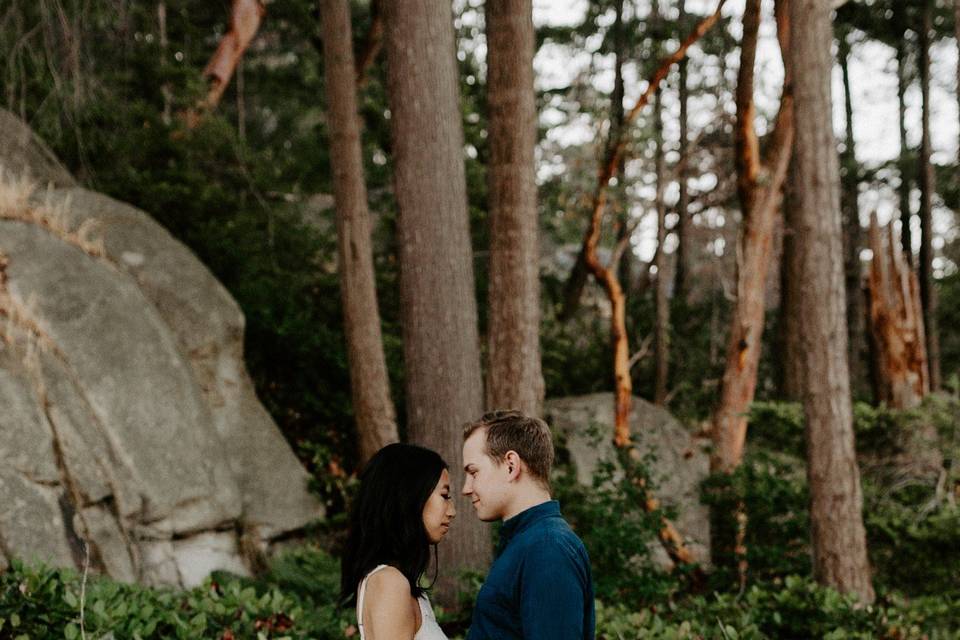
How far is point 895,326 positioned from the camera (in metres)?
16.4

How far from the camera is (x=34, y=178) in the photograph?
11.8 metres

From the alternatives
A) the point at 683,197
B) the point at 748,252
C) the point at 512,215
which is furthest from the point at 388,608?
the point at 683,197

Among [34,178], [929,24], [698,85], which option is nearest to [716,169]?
[698,85]

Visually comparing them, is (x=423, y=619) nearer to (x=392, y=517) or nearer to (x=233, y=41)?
(x=392, y=517)

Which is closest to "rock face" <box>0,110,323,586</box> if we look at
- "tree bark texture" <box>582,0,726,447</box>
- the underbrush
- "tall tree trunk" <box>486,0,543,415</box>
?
the underbrush

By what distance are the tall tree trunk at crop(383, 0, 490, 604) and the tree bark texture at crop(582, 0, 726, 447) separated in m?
6.13

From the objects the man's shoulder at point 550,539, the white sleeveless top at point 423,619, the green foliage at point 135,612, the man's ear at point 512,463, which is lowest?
the green foliage at point 135,612

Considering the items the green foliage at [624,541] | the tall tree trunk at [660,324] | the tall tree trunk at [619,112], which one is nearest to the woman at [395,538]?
the green foliage at [624,541]

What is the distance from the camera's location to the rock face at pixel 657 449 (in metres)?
13.3

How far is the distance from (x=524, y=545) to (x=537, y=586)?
0.16 metres

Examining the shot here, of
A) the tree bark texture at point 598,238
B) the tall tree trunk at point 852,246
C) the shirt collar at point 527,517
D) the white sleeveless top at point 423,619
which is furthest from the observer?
the tall tree trunk at point 852,246

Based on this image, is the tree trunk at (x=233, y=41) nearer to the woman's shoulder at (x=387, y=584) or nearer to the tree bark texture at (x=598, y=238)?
the tree bark texture at (x=598, y=238)

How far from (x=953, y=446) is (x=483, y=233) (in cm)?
819

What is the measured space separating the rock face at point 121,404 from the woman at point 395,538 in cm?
490
